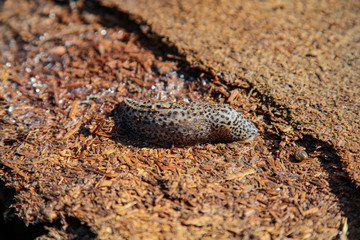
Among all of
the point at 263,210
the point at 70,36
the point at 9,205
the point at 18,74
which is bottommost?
the point at 9,205

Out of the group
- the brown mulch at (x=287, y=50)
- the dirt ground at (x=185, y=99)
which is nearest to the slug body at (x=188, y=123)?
the dirt ground at (x=185, y=99)

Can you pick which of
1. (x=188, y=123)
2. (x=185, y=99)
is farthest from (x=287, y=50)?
(x=188, y=123)

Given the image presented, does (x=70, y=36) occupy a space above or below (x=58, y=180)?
above

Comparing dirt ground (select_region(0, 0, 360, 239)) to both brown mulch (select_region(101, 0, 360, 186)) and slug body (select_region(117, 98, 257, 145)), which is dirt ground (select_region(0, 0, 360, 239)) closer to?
brown mulch (select_region(101, 0, 360, 186))

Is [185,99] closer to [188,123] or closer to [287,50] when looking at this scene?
[188,123]

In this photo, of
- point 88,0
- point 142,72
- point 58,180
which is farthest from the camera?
point 88,0

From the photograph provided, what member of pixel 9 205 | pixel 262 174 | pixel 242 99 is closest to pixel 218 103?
pixel 242 99

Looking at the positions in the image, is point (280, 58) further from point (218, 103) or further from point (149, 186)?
point (149, 186)
